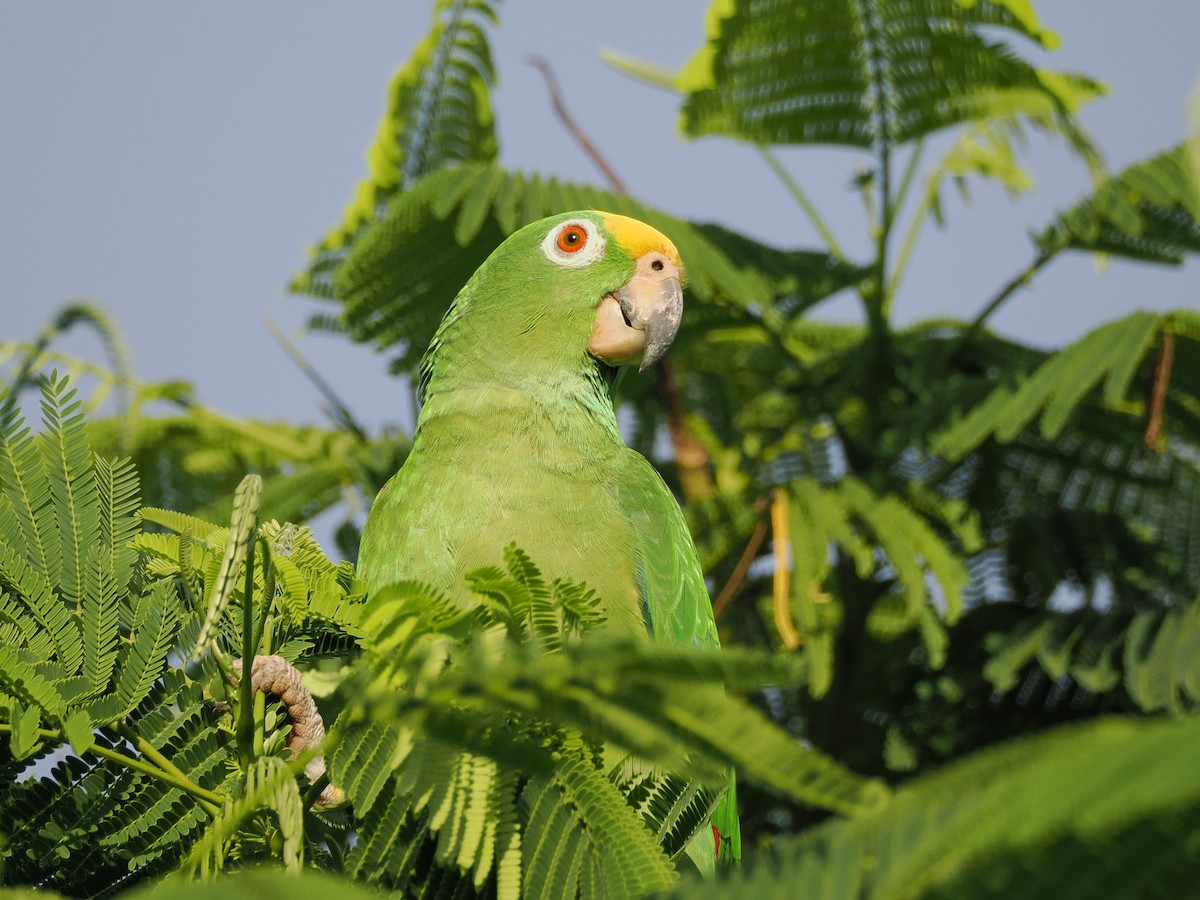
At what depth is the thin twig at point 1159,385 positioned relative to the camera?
3.21m

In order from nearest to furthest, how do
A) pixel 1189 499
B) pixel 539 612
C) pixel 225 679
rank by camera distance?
pixel 539 612 → pixel 225 679 → pixel 1189 499

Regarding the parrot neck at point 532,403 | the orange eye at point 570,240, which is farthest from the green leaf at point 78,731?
the orange eye at point 570,240

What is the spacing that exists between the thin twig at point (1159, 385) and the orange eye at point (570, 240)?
1.63m

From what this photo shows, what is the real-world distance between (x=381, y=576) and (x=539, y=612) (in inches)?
48.7

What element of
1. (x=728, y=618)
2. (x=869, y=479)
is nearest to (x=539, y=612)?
(x=869, y=479)

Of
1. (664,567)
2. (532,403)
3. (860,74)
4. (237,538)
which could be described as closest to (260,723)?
(237,538)

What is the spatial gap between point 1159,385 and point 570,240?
1.69 m

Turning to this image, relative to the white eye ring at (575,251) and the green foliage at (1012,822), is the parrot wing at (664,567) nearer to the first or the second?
the white eye ring at (575,251)

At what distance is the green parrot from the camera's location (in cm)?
228

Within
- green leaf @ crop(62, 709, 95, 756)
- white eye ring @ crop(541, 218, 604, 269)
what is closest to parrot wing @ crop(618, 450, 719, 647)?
white eye ring @ crop(541, 218, 604, 269)

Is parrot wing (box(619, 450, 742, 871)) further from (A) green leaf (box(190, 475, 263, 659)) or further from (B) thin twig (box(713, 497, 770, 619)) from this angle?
(A) green leaf (box(190, 475, 263, 659))

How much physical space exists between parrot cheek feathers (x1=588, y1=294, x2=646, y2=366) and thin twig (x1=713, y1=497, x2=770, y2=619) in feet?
2.44

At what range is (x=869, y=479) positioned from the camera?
11.0 feet

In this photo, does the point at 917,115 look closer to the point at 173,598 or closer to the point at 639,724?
the point at 173,598
